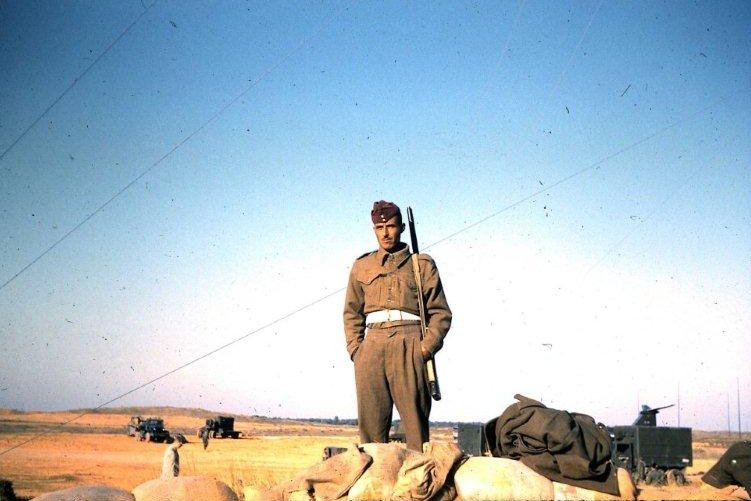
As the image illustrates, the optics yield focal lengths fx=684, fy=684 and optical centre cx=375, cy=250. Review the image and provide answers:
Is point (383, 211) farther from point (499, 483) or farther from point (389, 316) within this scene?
point (499, 483)

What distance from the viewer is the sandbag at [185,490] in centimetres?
373

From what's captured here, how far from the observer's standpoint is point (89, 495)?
3.69 m

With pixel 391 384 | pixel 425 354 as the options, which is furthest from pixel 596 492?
pixel 391 384

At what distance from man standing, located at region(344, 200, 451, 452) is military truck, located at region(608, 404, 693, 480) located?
10850 millimetres

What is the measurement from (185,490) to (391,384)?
1.76m

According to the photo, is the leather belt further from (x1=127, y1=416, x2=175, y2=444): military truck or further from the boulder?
(x1=127, y1=416, x2=175, y2=444): military truck

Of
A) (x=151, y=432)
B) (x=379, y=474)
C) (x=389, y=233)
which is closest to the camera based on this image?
(x=379, y=474)

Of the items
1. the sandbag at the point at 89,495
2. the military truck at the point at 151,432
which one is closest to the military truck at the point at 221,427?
the military truck at the point at 151,432

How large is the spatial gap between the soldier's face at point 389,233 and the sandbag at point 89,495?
2.50 m

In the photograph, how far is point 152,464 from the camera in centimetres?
1573

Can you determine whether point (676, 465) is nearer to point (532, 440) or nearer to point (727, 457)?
point (727, 457)

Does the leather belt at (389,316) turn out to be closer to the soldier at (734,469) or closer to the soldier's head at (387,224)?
the soldier's head at (387,224)

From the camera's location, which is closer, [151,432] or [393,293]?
[393,293]

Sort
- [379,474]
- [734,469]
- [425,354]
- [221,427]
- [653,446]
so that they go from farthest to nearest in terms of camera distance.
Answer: [221,427] < [653,446] < [425,354] < [734,469] < [379,474]
